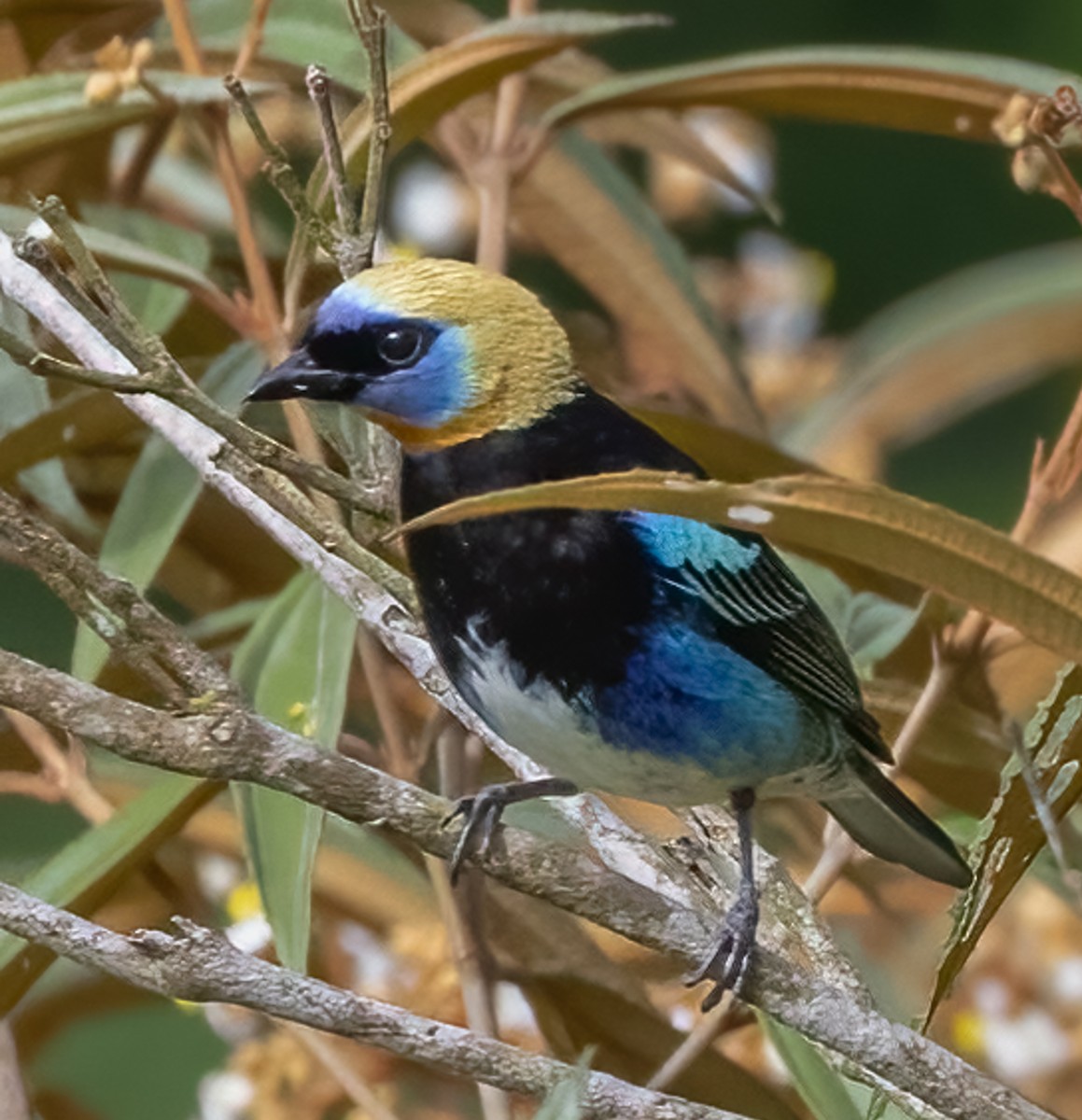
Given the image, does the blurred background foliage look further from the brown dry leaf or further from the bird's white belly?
the bird's white belly

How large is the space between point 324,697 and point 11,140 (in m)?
0.37

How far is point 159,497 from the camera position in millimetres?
933

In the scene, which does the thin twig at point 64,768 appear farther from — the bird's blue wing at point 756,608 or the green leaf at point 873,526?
the green leaf at point 873,526

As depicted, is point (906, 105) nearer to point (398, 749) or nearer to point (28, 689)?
point (398, 749)

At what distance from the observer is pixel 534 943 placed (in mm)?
912

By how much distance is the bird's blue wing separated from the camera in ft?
2.21

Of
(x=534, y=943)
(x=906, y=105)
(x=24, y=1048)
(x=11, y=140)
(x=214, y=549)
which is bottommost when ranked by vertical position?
(x=24, y=1048)

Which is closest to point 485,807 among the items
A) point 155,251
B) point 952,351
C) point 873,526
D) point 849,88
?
point 873,526

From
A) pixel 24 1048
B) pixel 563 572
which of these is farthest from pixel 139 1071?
pixel 563 572

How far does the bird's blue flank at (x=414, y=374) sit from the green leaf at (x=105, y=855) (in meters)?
0.23

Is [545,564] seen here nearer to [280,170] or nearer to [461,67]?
[280,170]

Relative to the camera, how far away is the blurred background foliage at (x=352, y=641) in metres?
0.86

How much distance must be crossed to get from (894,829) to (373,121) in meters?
0.38

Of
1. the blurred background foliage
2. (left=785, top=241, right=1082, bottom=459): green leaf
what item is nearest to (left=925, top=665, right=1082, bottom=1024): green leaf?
the blurred background foliage
